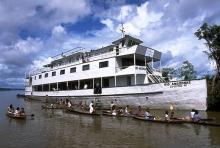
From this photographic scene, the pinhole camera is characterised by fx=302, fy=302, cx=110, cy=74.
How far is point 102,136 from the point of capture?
19.5 meters

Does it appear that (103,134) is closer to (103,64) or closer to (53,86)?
(103,64)

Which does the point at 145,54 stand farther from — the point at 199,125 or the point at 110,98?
the point at 199,125

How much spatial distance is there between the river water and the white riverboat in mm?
4570

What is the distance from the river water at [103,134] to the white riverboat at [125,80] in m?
4.57

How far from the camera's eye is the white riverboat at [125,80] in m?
29.6

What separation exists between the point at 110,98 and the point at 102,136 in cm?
1528

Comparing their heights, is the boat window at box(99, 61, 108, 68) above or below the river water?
above

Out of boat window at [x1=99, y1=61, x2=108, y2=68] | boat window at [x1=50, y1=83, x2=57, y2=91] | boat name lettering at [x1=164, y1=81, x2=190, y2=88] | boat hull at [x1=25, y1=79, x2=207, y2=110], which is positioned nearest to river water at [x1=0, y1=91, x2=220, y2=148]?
boat hull at [x1=25, y1=79, x2=207, y2=110]

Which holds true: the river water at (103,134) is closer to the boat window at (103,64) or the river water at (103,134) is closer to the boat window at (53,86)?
the boat window at (103,64)

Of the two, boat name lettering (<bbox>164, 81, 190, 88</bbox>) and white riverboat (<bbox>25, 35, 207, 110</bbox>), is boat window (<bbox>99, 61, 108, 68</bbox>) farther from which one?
boat name lettering (<bbox>164, 81, 190, 88</bbox>)

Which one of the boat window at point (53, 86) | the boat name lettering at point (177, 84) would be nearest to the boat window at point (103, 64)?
the boat name lettering at point (177, 84)

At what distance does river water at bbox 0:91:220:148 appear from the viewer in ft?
56.0

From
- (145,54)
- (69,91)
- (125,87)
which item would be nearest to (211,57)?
(145,54)

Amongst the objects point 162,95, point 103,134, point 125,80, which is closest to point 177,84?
point 162,95
